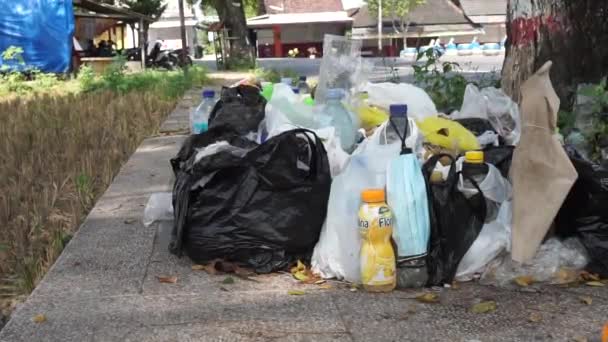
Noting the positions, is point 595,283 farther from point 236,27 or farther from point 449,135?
point 236,27

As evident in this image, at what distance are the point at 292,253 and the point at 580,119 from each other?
246 centimetres

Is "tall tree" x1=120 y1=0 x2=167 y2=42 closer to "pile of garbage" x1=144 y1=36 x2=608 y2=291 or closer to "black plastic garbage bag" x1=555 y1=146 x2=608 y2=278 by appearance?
"pile of garbage" x1=144 y1=36 x2=608 y2=291

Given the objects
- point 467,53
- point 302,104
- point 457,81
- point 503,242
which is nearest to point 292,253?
point 503,242

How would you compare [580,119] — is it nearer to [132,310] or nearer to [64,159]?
[132,310]

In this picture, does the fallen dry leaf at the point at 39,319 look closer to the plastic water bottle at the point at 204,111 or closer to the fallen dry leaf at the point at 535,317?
the fallen dry leaf at the point at 535,317

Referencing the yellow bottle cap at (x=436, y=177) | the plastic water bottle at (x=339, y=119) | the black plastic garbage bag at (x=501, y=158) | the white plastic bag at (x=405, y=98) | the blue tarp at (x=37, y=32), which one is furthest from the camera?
the blue tarp at (x=37, y=32)

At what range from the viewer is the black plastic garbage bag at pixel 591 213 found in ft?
11.3

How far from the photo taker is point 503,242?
3.51m

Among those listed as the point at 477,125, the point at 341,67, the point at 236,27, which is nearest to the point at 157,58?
the point at 236,27

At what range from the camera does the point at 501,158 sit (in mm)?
3926

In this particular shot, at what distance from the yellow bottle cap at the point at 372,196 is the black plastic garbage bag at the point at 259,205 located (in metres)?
0.35

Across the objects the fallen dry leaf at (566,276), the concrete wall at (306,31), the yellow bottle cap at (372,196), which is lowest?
the fallen dry leaf at (566,276)

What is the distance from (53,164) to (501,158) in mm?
4227

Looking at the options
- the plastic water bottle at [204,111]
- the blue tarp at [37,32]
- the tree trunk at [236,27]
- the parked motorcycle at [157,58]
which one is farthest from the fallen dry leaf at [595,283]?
the parked motorcycle at [157,58]
